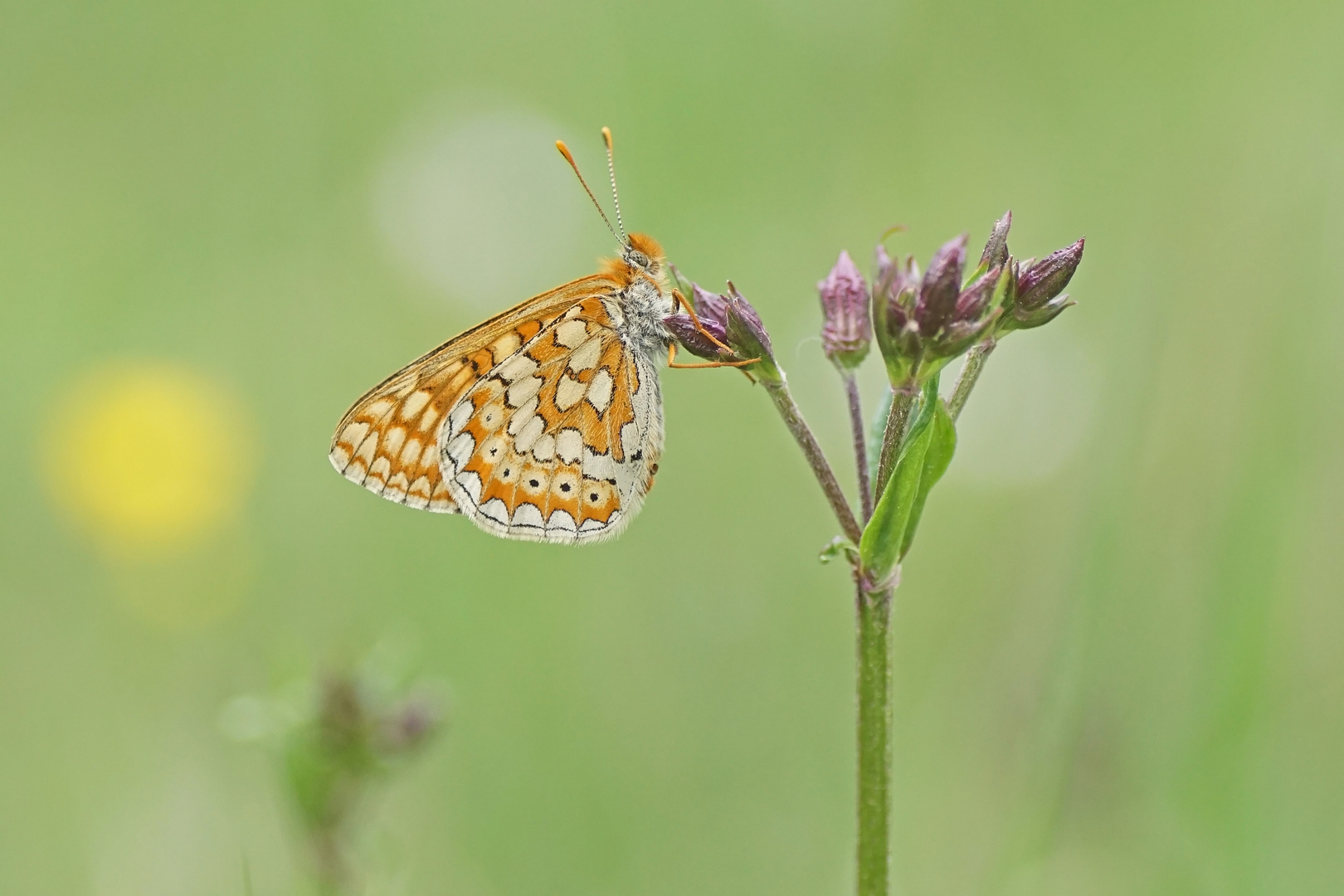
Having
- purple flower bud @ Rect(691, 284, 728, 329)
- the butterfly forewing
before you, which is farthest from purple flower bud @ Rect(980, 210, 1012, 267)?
the butterfly forewing

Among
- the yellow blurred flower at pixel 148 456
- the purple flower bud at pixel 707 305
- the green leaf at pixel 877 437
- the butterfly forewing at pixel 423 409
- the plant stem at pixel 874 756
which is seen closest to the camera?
the plant stem at pixel 874 756

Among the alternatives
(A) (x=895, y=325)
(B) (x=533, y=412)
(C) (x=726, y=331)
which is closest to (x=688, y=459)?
(B) (x=533, y=412)

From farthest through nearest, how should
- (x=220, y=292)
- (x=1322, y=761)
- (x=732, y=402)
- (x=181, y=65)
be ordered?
(x=181, y=65) → (x=220, y=292) → (x=732, y=402) → (x=1322, y=761)

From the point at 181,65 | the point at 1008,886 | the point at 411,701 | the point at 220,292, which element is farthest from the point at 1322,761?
the point at 181,65

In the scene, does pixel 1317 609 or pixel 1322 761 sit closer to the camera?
pixel 1322 761

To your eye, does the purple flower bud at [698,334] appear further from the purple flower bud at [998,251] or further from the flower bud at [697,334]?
the purple flower bud at [998,251]

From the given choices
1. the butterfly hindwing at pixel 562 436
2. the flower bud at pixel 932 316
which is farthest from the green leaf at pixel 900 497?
the butterfly hindwing at pixel 562 436

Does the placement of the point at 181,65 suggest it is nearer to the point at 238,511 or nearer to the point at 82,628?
the point at 238,511
